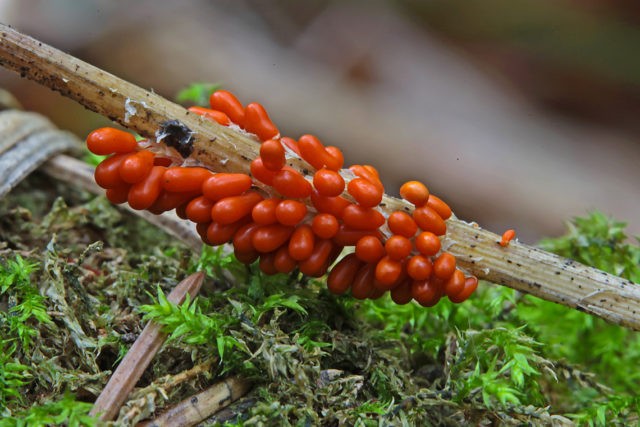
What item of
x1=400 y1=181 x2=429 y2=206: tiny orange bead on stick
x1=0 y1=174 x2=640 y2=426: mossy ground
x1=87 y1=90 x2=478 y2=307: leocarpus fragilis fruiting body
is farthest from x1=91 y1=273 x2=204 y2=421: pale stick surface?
x1=400 y1=181 x2=429 y2=206: tiny orange bead on stick

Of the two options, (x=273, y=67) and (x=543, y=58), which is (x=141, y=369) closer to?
(x=273, y=67)

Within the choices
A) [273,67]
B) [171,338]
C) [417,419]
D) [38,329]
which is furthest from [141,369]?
[273,67]

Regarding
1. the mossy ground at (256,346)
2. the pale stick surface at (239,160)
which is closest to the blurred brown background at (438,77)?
the mossy ground at (256,346)

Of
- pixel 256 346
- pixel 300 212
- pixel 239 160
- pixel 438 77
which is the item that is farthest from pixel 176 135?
pixel 438 77

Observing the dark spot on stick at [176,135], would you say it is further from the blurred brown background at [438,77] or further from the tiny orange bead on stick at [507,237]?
the blurred brown background at [438,77]

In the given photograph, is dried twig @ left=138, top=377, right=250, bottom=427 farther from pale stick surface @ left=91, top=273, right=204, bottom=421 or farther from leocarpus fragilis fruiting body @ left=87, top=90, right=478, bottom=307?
leocarpus fragilis fruiting body @ left=87, top=90, right=478, bottom=307

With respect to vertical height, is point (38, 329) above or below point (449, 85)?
below
